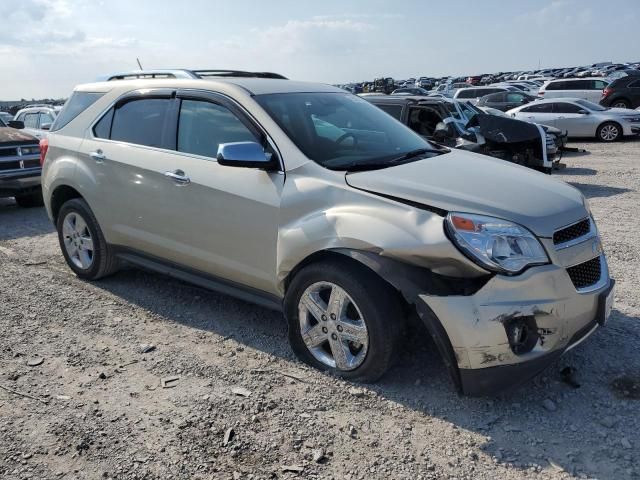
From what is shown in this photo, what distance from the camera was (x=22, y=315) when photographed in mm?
4742

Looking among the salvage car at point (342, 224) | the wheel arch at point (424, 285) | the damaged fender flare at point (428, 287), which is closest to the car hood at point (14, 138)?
the salvage car at point (342, 224)

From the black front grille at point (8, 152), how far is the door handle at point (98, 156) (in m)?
5.00

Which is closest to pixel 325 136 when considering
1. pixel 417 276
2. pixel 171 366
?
pixel 417 276

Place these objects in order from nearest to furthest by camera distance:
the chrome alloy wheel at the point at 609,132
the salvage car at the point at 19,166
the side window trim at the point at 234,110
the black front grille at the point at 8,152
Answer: the side window trim at the point at 234,110 < the salvage car at the point at 19,166 < the black front grille at the point at 8,152 < the chrome alloy wheel at the point at 609,132

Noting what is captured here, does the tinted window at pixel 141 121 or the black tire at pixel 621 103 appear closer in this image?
the tinted window at pixel 141 121

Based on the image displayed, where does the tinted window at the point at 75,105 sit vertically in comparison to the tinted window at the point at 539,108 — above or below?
above

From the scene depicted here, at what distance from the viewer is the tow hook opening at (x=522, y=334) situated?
2.96m

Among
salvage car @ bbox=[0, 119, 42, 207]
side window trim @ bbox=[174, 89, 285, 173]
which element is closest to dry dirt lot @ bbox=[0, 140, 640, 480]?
side window trim @ bbox=[174, 89, 285, 173]

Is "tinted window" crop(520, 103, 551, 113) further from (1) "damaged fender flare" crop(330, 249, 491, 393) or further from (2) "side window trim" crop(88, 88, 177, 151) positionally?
(1) "damaged fender flare" crop(330, 249, 491, 393)

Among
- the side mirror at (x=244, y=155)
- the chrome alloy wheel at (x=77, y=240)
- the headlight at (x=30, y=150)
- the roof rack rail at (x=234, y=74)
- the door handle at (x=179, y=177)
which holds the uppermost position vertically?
the roof rack rail at (x=234, y=74)

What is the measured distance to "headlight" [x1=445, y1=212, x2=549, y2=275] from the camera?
9.72 feet

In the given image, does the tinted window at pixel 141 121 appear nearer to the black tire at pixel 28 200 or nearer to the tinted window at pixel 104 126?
the tinted window at pixel 104 126

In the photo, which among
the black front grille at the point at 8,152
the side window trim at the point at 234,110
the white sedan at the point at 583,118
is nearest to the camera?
the side window trim at the point at 234,110

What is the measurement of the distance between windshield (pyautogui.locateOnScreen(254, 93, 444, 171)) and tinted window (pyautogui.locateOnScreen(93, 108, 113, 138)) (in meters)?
1.66
